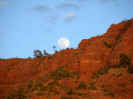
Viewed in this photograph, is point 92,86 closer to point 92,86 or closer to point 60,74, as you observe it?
point 92,86

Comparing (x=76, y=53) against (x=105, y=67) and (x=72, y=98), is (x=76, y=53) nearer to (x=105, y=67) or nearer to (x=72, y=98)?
(x=105, y=67)

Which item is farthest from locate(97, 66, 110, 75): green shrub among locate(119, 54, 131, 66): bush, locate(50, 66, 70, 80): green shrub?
locate(50, 66, 70, 80): green shrub

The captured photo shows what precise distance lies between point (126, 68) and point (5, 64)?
49.2 feet

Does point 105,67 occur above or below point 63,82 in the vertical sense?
above

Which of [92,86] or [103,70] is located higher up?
[103,70]

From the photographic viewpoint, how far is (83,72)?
16141 mm

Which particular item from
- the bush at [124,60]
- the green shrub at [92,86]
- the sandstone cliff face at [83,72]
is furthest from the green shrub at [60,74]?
the bush at [124,60]

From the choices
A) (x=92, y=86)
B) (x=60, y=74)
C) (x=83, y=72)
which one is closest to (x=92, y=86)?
(x=92, y=86)

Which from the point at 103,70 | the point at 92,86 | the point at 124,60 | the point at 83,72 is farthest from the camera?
the point at 83,72

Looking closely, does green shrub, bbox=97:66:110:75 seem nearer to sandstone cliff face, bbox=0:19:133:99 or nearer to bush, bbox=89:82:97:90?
sandstone cliff face, bbox=0:19:133:99

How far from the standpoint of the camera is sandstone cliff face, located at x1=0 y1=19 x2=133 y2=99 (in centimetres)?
1108

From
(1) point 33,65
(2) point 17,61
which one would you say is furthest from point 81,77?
(2) point 17,61

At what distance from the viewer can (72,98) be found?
969 centimetres

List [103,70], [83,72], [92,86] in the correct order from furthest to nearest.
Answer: [83,72]
[103,70]
[92,86]
